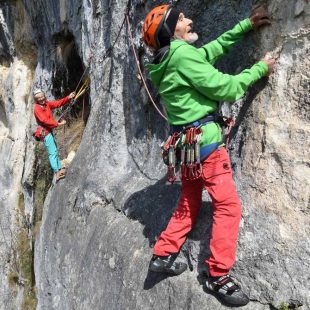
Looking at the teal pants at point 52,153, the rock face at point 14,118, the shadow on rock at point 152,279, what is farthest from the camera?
the rock face at point 14,118

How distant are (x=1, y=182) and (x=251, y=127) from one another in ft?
30.2

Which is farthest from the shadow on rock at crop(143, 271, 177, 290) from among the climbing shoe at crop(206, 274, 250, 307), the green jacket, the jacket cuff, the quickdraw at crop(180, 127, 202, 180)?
the jacket cuff

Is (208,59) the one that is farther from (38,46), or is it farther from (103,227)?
(38,46)

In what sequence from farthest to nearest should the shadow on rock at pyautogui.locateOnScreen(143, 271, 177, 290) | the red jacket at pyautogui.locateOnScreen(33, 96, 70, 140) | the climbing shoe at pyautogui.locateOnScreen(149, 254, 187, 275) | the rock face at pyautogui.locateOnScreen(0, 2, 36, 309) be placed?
1. the rock face at pyautogui.locateOnScreen(0, 2, 36, 309)
2. the red jacket at pyautogui.locateOnScreen(33, 96, 70, 140)
3. the shadow on rock at pyautogui.locateOnScreen(143, 271, 177, 290)
4. the climbing shoe at pyautogui.locateOnScreen(149, 254, 187, 275)

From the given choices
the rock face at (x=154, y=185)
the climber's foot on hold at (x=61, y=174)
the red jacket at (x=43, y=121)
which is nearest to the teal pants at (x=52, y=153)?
the red jacket at (x=43, y=121)

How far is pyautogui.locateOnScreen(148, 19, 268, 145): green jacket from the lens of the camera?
3.52 metres

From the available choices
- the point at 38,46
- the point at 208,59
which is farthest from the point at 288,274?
the point at 38,46

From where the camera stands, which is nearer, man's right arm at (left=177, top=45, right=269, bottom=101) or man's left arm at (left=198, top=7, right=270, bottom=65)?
man's right arm at (left=177, top=45, right=269, bottom=101)

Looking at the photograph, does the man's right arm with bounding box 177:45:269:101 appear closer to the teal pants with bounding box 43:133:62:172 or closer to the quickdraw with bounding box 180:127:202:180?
the quickdraw with bounding box 180:127:202:180

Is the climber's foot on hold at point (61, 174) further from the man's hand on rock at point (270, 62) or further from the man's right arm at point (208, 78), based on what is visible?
the man's hand on rock at point (270, 62)

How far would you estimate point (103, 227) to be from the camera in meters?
5.72

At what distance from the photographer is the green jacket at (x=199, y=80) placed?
3.52m

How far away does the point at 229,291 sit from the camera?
3.61m

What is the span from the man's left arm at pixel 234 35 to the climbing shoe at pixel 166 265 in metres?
1.88
